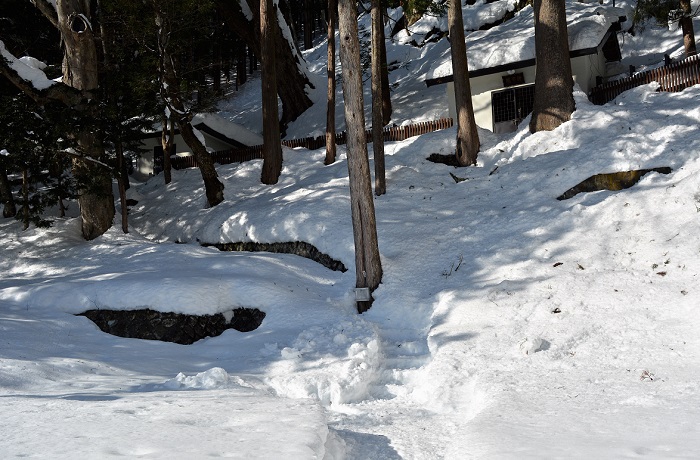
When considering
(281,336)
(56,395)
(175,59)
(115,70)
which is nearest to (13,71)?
(115,70)

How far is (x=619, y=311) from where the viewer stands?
9.55 metres

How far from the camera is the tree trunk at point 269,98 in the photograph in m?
20.8

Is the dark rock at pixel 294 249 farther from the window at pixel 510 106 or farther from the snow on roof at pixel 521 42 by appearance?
the window at pixel 510 106

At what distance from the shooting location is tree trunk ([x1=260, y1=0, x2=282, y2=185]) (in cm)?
2078

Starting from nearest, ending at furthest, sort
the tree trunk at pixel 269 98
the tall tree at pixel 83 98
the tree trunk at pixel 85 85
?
the tall tree at pixel 83 98
the tree trunk at pixel 85 85
the tree trunk at pixel 269 98

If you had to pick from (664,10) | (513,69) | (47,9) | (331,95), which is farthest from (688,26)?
(47,9)

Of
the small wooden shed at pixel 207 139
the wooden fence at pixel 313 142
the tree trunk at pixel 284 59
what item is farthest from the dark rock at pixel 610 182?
the small wooden shed at pixel 207 139

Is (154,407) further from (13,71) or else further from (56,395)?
(13,71)

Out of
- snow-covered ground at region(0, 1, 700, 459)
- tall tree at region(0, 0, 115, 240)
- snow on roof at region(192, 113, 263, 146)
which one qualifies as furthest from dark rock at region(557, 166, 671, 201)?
snow on roof at region(192, 113, 263, 146)

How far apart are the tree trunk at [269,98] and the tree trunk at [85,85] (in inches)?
200

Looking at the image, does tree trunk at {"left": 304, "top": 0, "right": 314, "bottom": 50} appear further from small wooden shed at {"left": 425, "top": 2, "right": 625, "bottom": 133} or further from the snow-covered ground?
the snow-covered ground

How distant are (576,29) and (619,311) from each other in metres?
16.1

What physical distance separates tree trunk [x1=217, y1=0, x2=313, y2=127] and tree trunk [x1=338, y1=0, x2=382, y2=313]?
46.0ft

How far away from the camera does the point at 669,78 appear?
63.1 feet
